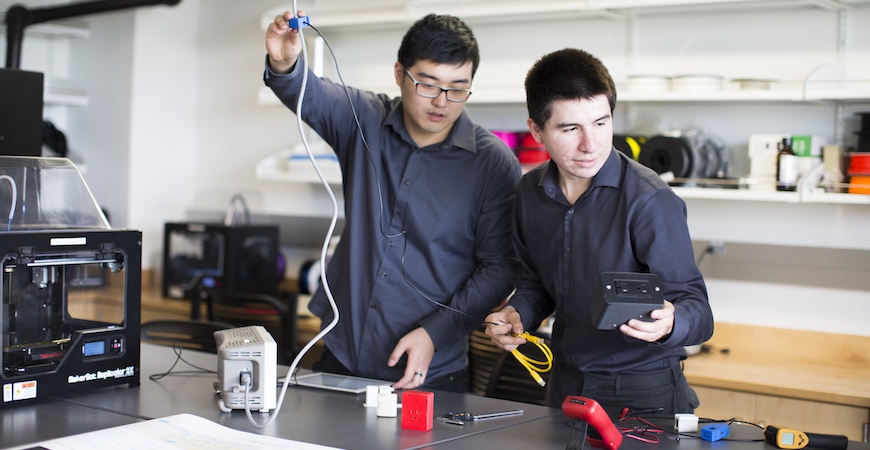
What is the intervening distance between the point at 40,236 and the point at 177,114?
10.7 ft

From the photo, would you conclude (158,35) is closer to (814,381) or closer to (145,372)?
(145,372)

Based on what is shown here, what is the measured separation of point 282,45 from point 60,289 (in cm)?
70

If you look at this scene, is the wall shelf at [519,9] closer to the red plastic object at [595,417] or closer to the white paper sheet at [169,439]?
the red plastic object at [595,417]

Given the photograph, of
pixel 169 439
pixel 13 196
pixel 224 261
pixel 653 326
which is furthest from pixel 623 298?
pixel 224 261

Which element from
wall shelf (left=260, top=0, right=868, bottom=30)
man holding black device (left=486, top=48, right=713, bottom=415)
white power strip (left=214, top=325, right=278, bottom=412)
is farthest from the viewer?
wall shelf (left=260, top=0, right=868, bottom=30)

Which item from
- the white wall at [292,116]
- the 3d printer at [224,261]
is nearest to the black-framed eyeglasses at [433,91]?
the white wall at [292,116]

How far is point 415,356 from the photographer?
6.76ft

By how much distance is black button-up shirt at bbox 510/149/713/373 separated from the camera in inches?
71.5

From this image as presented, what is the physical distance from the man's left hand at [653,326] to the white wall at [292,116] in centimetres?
197

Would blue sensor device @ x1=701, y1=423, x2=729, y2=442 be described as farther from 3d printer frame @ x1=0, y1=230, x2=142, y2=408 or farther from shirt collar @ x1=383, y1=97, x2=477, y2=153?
3d printer frame @ x1=0, y1=230, x2=142, y2=408

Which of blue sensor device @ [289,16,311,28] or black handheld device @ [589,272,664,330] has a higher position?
blue sensor device @ [289,16,311,28]

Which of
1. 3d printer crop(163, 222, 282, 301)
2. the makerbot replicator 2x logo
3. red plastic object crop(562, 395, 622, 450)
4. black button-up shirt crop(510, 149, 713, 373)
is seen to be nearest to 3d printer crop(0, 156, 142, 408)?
the makerbot replicator 2x logo

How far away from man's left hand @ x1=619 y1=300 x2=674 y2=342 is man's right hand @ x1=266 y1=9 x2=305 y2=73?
89 cm

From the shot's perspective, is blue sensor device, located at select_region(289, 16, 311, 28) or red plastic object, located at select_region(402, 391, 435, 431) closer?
red plastic object, located at select_region(402, 391, 435, 431)
